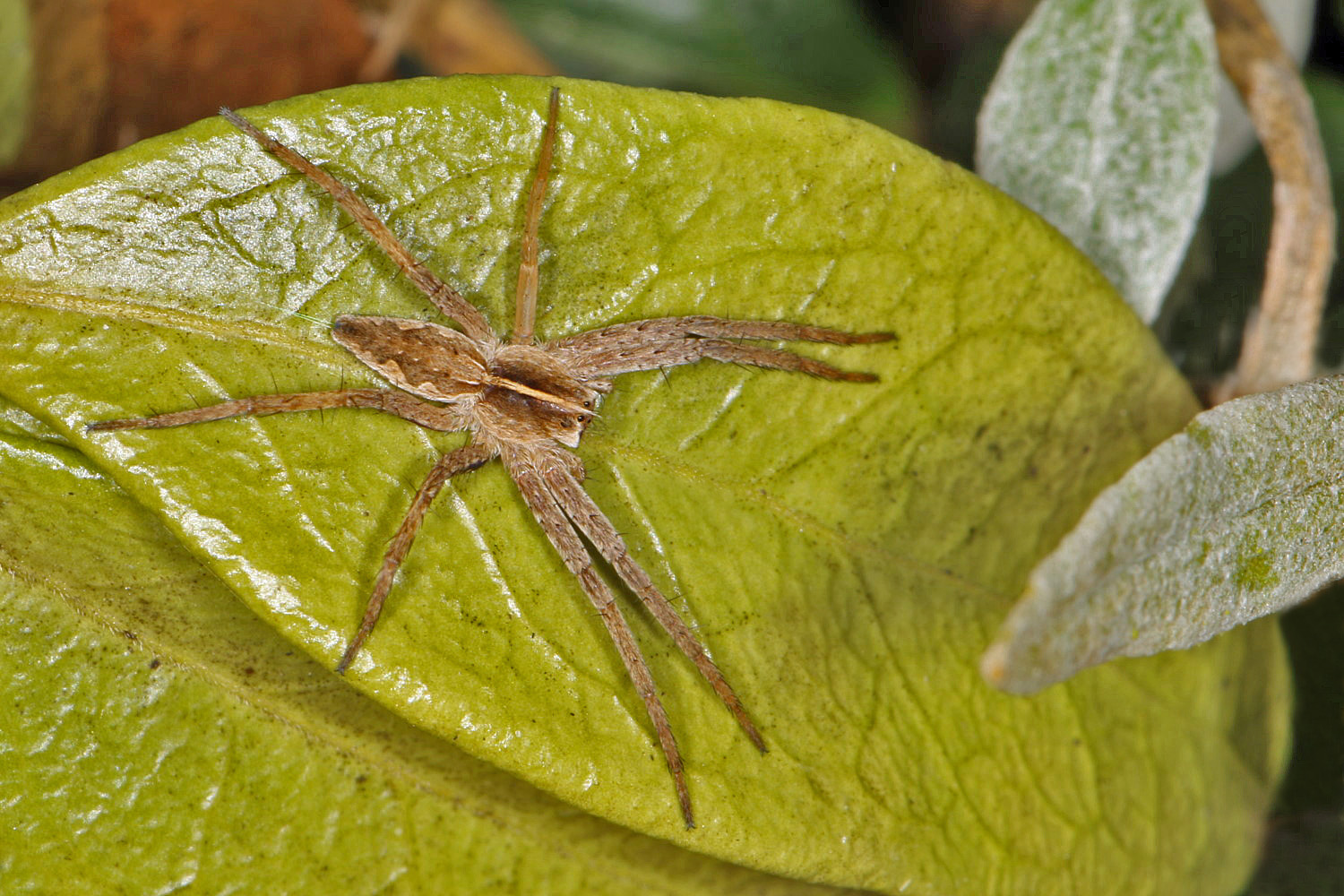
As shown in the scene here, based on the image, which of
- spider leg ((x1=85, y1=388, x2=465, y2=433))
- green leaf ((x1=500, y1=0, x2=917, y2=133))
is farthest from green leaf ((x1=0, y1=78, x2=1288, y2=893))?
green leaf ((x1=500, y1=0, x2=917, y2=133))

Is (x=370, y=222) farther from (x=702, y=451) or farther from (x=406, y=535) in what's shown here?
(x=702, y=451)

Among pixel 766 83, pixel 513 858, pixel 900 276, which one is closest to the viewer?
pixel 513 858

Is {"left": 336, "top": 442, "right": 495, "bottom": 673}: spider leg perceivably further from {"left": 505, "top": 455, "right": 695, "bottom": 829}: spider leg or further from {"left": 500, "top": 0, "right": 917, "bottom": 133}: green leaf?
{"left": 500, "top": 0, "right": 917, "bottom": 133}: green leaf

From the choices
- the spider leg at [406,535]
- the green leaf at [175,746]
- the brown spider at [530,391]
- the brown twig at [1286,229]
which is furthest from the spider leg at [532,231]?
the brown twig at [1286,229]

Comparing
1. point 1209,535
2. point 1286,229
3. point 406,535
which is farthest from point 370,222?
point 1286,229

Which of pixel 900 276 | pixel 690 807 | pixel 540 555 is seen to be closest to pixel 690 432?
pixel 540 555

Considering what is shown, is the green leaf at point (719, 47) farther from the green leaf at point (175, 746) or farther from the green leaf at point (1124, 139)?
the green leaf at point (175, 746)

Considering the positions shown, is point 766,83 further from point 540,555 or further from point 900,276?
point 540,555
